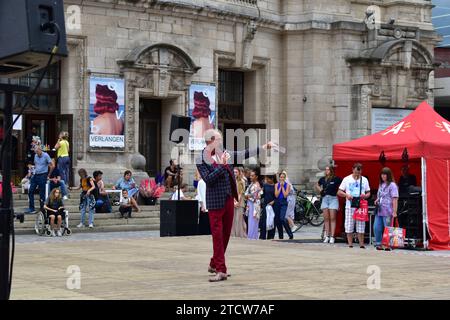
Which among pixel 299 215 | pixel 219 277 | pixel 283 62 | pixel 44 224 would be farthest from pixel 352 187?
pixel 283 62

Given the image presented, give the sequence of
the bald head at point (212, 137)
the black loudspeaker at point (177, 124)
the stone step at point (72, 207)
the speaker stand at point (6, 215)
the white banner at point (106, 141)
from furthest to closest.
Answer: the white banner at point (106, 141), the stone step at point (72, 207), the black loudspeaker at point (177, 124), the bald head at point (212, 137), the speaker stand at point (6, 215)

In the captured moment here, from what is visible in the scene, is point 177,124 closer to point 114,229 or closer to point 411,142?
point 114,229

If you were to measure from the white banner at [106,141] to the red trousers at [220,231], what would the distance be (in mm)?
17449

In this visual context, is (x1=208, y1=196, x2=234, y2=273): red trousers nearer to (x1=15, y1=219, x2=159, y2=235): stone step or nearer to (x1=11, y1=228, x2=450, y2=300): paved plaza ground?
(x1=11, y1=228, x2=450, y2=300): paved plaza ground

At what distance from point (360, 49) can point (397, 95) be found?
2.45 metres

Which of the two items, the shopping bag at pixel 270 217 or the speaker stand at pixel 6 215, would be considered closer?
the speaker stand at pixel 6 215

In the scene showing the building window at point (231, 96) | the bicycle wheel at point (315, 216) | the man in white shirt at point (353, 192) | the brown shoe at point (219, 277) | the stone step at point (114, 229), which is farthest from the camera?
the building window at point (231, 96)

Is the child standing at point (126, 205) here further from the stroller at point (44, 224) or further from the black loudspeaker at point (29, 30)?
the black loudspeaker at point (29, 30)

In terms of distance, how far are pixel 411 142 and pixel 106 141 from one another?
41.8ft

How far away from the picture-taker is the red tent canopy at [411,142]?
2019cm

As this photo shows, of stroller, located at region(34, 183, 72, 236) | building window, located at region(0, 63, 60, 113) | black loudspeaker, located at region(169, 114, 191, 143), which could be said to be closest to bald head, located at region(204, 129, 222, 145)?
black loudspeaker, located at region(169, 114, 191, 143)

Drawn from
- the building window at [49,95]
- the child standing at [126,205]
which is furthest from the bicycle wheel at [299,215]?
the building window at [49,95]

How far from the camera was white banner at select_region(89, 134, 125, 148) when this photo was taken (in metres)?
30.0

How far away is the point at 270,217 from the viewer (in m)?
22.4
